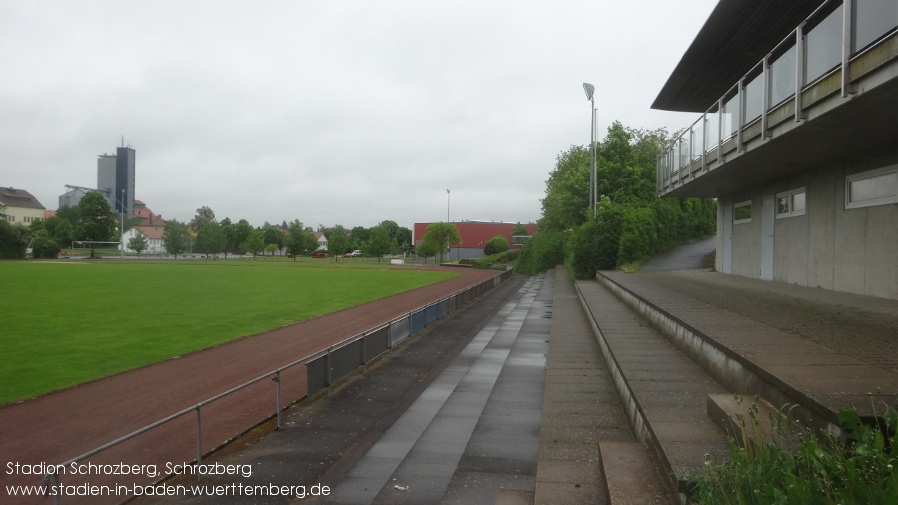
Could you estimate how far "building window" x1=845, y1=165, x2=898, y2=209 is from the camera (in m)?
10.7

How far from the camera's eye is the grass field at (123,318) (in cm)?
1367

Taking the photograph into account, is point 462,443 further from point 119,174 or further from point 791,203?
point 119,174

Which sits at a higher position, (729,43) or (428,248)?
(729,43)

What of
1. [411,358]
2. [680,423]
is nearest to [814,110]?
[680,423]

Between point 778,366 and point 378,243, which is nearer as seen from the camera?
point 778,366

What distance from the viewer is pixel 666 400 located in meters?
6.16

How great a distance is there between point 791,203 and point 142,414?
15018 millimetres

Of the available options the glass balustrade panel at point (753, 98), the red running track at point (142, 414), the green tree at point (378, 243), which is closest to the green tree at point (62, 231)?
Result: the green tree at point (378, 243)

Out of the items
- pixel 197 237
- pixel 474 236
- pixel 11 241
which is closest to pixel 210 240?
pixel 197 237

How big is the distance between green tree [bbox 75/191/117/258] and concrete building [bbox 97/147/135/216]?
4002 cm

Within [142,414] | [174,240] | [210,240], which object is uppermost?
[210,240]

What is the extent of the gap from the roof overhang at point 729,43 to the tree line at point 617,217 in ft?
25.0

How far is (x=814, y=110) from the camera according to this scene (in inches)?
351

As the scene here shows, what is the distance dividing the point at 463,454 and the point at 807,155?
935cm
